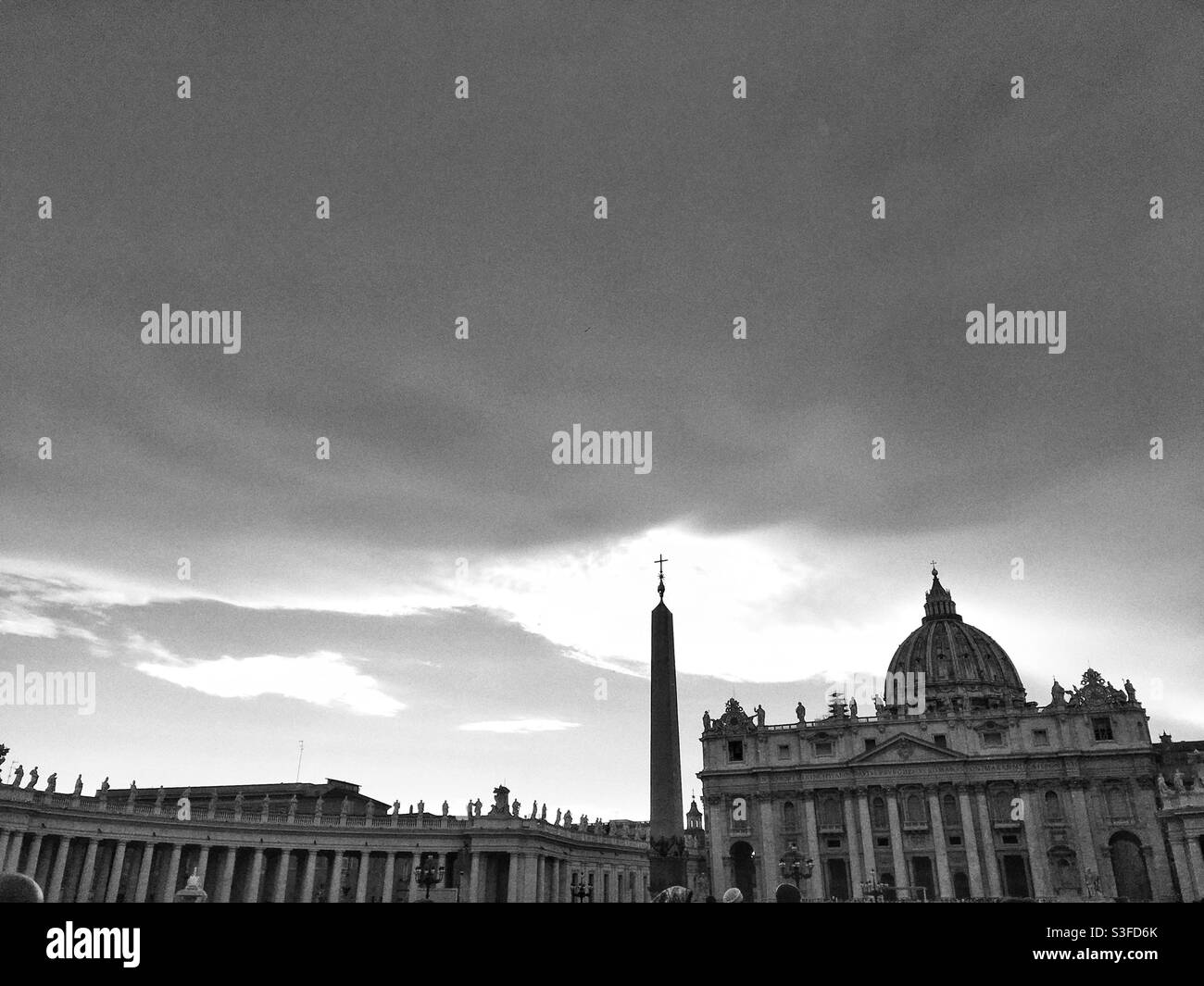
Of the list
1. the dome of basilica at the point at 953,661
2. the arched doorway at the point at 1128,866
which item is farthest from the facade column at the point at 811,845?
the dome of basilica at the point at 953,661

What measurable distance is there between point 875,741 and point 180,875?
61.7 meters

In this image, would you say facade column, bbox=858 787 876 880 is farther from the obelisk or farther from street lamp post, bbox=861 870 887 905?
the obelisk

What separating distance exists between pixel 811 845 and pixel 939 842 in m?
11.5

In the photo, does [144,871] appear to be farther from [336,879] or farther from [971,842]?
[971,842]

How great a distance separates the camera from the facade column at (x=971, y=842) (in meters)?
77.2

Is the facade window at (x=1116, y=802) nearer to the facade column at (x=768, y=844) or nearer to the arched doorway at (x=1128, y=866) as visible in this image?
the arched doorway at (x=1128, y=866)

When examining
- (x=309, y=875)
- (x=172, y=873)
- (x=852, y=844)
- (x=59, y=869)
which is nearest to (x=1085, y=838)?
(x=852, y=844)

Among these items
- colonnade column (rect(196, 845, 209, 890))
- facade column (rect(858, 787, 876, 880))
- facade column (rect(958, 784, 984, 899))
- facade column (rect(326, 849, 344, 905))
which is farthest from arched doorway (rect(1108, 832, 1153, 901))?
colonnade column (rect(196, 845, 209, 890))

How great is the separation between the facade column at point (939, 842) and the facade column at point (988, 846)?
3194 millimetres

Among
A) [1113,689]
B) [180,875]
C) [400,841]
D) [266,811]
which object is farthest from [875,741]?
[180,875]

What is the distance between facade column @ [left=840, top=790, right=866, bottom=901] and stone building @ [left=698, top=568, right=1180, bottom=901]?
13 cm

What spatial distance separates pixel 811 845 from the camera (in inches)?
3228
